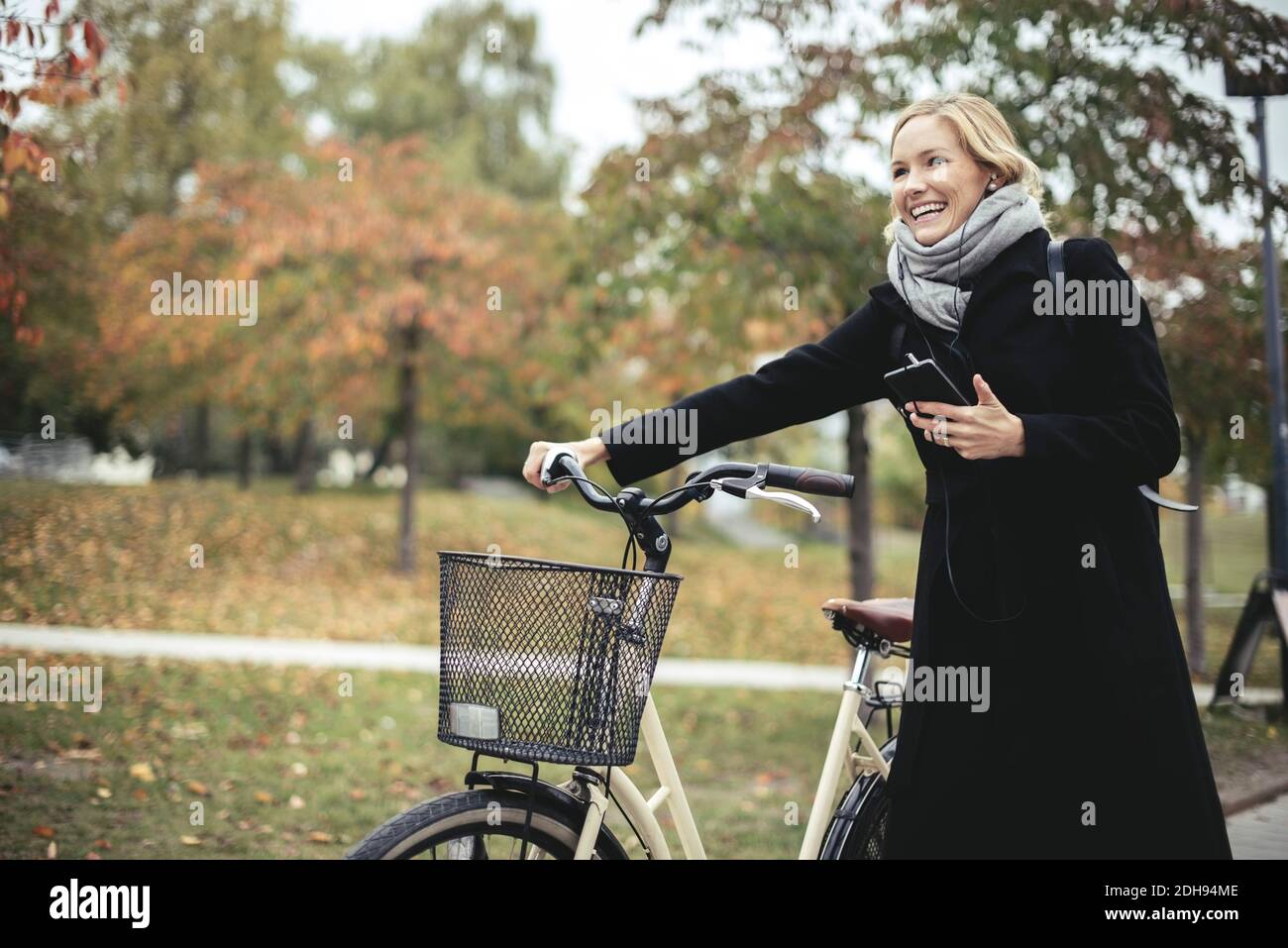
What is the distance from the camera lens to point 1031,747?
7.27 feet

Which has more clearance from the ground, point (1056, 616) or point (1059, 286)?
point (1059, 286)

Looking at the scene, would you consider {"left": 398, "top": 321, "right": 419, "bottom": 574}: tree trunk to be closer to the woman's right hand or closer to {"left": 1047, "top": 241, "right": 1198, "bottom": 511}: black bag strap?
the woman's right hand

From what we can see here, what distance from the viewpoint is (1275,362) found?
6195 millimetres

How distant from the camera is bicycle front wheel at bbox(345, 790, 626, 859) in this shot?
7.07 ft

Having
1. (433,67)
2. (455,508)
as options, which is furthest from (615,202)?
(433,67)

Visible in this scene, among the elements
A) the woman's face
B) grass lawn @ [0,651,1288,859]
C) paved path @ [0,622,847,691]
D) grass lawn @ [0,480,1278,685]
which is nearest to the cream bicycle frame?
the woman's face

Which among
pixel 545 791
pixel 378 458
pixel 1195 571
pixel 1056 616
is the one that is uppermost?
pixel 378 458

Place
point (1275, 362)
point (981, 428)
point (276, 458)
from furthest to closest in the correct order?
point (276, 458) < point (1275, 362) < point (981, 428)

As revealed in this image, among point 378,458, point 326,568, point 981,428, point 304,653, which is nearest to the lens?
point 981,428

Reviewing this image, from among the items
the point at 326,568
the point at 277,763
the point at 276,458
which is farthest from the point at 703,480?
the point at 276,458

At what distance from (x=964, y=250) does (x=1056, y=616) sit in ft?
2.55

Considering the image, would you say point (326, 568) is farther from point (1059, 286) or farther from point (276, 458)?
point (276, 458)

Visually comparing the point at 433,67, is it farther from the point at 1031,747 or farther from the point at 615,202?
the point at 1031,747
